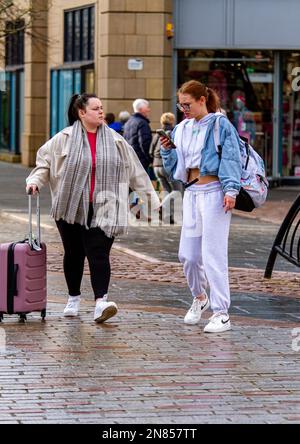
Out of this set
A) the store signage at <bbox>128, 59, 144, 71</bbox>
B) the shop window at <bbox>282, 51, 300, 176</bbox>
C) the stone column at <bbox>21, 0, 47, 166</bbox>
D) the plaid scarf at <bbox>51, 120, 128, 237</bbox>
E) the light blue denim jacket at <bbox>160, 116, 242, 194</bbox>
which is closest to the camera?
the light blue denim jacket at <bbox>160, 116, 242, 194</bbox>

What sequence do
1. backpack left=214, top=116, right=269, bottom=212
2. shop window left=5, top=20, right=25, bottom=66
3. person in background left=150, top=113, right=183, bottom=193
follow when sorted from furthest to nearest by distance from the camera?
shop window left=5, top=20, right=25, bottom=66 → person in background left=150, top=113, right=183, bottom=193 → backpack left=214, top=116, right=269, bottom=212

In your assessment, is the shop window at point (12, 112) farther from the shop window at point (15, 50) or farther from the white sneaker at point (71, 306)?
the white sneaker at point (71, 306)

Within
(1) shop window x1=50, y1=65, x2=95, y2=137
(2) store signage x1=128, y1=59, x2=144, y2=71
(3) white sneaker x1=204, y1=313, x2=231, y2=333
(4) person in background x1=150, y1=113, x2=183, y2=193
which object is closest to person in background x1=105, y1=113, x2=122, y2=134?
(4) person in background x1=150, y1=113, x2=183, y2=193

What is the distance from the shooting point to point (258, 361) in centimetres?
847

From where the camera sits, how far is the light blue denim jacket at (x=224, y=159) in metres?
9.33

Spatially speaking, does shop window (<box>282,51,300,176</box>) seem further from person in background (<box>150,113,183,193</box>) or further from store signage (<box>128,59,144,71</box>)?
person in background (<box>150,113,183,193</box>)

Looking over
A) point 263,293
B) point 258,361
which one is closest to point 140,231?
point 263,293

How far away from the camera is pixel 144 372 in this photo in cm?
806

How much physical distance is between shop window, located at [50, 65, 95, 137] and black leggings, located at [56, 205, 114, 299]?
18769 millimetres

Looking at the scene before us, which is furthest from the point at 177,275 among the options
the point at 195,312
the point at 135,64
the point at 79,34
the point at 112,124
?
the point at 79,34

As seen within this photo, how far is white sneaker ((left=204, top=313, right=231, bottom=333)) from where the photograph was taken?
9.50m

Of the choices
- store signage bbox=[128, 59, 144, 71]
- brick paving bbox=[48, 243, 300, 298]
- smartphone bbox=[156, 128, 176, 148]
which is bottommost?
brick paving bbox=[48, 243, 300, 298]

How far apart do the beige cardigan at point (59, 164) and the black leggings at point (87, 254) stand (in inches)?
12.7

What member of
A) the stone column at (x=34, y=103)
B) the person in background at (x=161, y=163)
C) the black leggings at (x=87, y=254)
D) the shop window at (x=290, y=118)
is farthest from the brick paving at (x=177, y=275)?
the stone column at (x=34, y=103)
